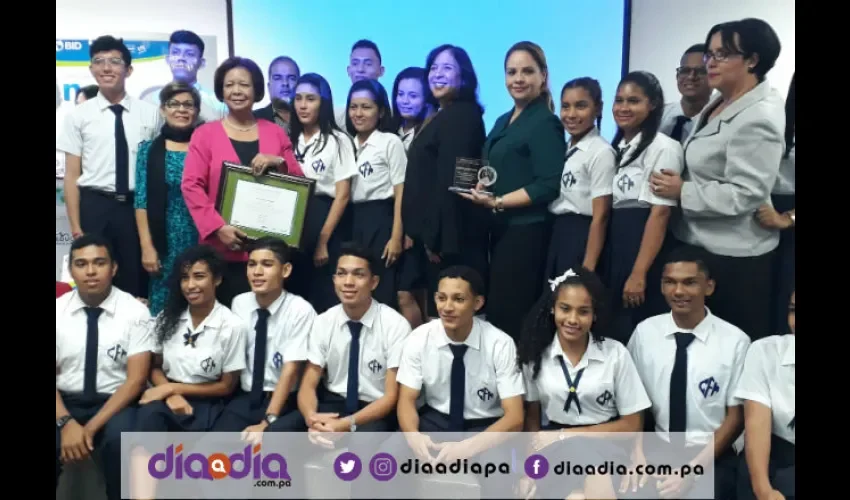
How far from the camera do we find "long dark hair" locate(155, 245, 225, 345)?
9.53ft

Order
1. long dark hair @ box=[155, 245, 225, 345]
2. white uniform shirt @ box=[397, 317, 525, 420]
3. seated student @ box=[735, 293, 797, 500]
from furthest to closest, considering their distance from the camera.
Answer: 1. long dark hair @ box=[155, 245, 225, 345]
2. white uniform shirt @ box=[397, 317, 525, 420]
3. seated student @ box=[735, 293, 797, 500]

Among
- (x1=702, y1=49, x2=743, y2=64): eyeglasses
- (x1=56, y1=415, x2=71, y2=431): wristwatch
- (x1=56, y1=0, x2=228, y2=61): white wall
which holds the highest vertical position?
(x1=56, y1=0, x2=228, y2=61): white wall

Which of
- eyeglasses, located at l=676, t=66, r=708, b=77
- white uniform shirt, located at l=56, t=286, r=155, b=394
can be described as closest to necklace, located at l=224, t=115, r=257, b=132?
white uniform shirt, located at l=56, t=286, r=155, b=394

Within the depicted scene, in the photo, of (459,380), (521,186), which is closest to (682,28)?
(521,186)

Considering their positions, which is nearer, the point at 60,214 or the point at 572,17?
the point at 572,17

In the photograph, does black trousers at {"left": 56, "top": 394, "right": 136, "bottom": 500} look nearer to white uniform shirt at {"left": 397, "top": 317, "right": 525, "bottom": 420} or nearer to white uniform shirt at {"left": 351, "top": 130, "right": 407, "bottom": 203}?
white uniform shirt at {"left": 397, "top": 317, "right": 525, "bottom": 420}

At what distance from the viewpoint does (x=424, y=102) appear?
286 cm

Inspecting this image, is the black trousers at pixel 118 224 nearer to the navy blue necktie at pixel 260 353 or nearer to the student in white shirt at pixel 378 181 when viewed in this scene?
the navy blue necktie at pixel 260 353

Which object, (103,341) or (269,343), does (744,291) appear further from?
(103,341)

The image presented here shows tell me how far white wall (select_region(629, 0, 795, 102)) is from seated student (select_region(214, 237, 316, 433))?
1.57 meters

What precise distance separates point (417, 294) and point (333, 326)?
0.35 metres

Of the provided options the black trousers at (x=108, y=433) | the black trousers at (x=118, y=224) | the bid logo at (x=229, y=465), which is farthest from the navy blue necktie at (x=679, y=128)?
the black trousers at (x=108, y=433)
